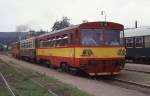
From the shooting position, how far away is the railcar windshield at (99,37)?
2133cm

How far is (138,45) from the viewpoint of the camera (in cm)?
3400

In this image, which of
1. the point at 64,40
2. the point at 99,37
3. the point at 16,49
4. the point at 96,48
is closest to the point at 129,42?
the point at 64,40

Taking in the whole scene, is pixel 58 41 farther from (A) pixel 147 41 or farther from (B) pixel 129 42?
(B) pixel 129 42

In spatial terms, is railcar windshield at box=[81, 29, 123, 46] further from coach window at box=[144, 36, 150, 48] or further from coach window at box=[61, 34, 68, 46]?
coach window at box=[144, 36, 150, 48]

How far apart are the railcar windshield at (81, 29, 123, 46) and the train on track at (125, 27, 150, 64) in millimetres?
10716

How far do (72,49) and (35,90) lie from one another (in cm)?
626

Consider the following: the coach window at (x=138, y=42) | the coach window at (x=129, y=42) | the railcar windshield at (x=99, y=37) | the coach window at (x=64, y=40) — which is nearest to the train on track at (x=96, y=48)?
the railcar windshield at (x=99, y=37)

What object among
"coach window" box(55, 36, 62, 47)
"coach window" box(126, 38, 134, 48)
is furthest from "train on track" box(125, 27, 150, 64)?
"coach window" box(55, 36, 62, 47)

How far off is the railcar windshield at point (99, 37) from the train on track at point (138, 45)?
35.2 ft

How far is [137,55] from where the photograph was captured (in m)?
34.0

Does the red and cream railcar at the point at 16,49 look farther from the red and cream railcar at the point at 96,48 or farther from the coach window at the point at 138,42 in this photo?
the red and cream railcar at the point at 96,48

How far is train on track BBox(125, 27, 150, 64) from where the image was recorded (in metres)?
32.5

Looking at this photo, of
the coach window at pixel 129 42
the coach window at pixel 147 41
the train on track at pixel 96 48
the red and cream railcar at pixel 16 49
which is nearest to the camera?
the train on track at pixel 96 48

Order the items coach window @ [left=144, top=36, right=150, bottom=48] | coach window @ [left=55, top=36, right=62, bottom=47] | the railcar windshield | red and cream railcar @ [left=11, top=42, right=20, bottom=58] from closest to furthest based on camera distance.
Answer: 1. the railcar windshield
2. coach window @ [left=55, top=36, right=62, bottom=47]
3. coach window @ [left=144, top=36, right=150, bottom=48]
4. red and cream railcar @ [left=11, top=42, right=20, bottom=58]
